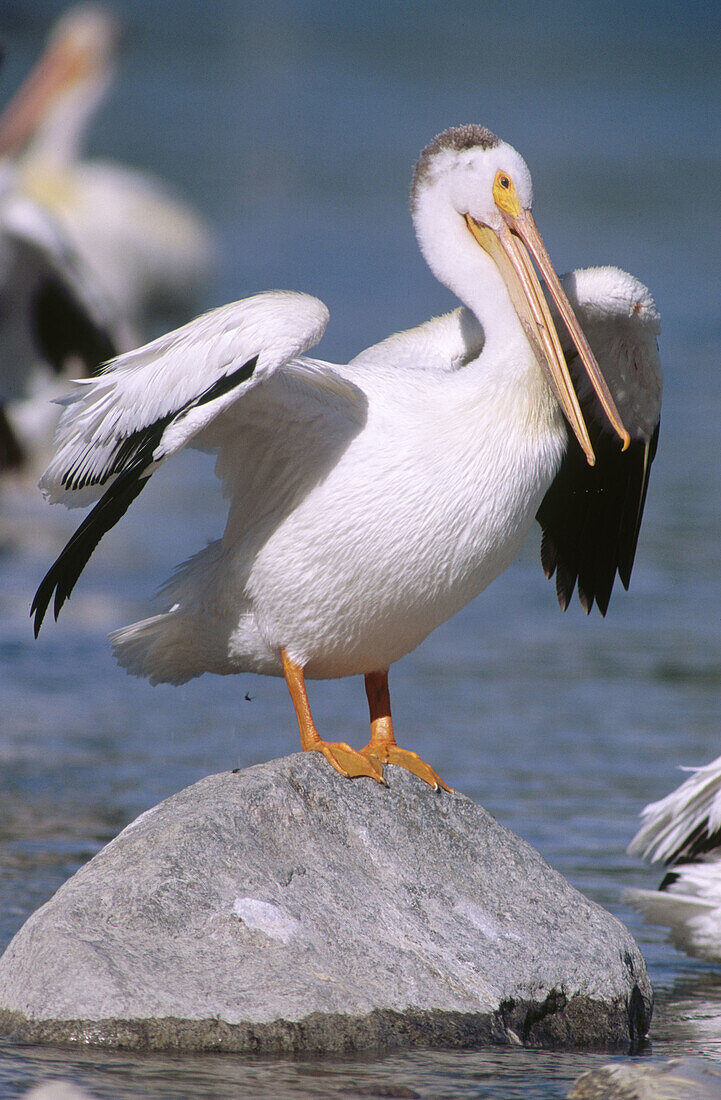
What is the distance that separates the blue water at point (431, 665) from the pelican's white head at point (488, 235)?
1582 mm

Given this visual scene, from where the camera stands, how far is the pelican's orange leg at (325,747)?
12.1ft

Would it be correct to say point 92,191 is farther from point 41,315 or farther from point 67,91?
point 41,315

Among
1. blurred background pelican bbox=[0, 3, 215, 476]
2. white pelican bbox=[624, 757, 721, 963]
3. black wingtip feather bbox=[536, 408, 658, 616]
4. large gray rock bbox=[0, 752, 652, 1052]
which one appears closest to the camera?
large gray rock bbox=[0, 752, 652, 1052]

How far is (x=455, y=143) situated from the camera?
3961 mm

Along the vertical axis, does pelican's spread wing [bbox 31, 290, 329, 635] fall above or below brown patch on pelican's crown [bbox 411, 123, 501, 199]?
below

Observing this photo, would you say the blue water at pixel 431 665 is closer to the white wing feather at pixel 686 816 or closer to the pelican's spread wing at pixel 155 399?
the white wing feather at pixel 686 816

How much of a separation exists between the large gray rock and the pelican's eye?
1370 mm

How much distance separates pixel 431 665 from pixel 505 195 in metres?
3.18

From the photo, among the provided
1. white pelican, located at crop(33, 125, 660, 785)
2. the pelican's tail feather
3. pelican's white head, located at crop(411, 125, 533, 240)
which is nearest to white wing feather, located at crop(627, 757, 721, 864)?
white pelican, located at crop(33, 125, 660, 785)

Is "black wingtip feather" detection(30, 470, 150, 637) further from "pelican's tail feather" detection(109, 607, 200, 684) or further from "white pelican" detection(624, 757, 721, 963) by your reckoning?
"white pelican" detection(624, 757, 721, 963)

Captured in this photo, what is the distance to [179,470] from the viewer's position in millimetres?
10758

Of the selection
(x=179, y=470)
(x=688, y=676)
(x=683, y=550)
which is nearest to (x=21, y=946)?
(x=688, y=676)

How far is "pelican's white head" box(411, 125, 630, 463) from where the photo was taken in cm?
387

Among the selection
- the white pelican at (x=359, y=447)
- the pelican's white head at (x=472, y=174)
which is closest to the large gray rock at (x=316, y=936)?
the white pelican at (x=359, y=447)
